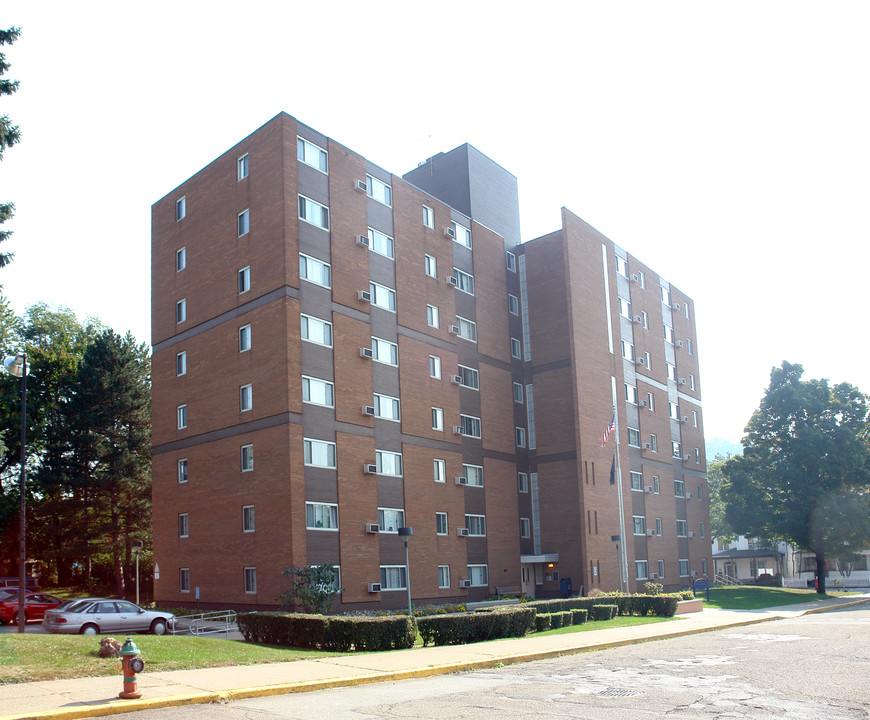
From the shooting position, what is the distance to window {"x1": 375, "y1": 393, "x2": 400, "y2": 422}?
3731 cm

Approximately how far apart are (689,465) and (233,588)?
39.2 m

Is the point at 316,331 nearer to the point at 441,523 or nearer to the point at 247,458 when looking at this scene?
the point at 247,458

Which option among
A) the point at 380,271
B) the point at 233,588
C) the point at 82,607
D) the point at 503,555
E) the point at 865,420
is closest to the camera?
the point at 82,607

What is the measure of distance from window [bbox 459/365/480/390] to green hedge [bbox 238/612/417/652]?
22.5 meters

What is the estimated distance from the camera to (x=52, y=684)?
45.3 ft

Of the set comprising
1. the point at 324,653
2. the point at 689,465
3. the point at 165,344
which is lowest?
the point at 324,653

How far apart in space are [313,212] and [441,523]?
16.1 m

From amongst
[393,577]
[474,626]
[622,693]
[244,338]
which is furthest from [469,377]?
[622,693]

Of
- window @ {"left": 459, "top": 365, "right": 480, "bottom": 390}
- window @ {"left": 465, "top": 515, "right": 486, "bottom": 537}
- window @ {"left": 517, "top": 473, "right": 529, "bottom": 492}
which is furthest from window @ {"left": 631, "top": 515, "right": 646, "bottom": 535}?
window @ {"left": 459, "top": 365, "right": 480, "bottom": 390}

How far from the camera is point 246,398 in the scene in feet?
115

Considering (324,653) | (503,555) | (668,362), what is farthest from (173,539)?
(668,362)

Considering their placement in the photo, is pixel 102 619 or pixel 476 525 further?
pixel 476 525

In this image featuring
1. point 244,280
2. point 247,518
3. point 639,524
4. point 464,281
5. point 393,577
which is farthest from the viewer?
point 639,524

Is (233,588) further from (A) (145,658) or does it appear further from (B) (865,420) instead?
(B) (865,420)
